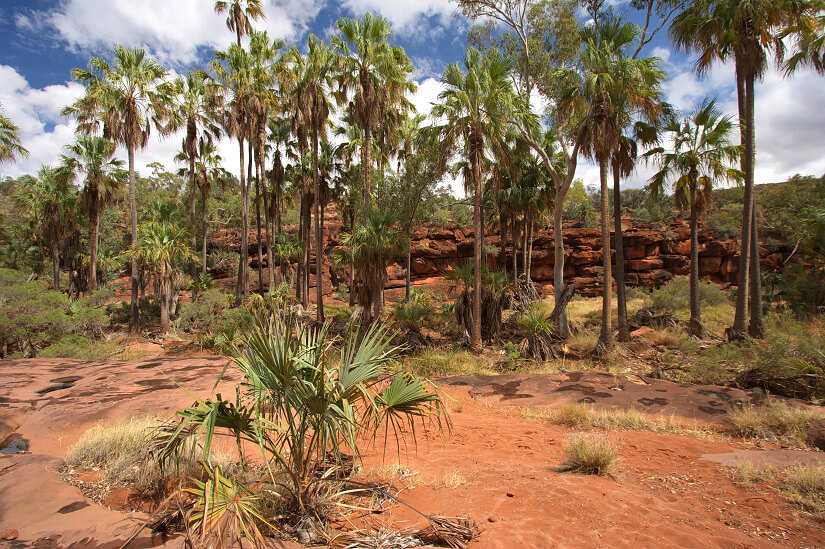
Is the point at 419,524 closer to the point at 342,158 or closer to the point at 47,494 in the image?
the point at 47,494

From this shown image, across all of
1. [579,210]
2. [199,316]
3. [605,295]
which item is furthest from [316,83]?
[579,210]

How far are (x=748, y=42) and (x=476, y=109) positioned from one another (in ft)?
30.6

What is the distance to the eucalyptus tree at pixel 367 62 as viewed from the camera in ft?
63.4

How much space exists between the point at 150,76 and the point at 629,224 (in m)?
37.3

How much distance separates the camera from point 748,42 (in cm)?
1441

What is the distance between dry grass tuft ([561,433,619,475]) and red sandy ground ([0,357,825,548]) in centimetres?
23

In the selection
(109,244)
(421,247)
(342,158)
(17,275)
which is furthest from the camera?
(421,247)

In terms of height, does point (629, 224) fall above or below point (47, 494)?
above

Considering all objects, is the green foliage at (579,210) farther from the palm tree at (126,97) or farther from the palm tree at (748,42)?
the palm tree at (126,97)

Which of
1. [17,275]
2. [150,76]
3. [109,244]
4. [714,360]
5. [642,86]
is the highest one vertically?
[150,76]

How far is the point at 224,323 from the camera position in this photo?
835 inches

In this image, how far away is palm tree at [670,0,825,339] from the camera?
1395cm

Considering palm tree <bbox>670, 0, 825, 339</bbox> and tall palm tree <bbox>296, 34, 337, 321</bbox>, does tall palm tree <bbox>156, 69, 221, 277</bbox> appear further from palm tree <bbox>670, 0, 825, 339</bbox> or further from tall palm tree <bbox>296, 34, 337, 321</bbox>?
palm tree <bbox>670, 0, 825, 339</bbox>

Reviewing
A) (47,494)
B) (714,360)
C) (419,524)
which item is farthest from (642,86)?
(47,494)
